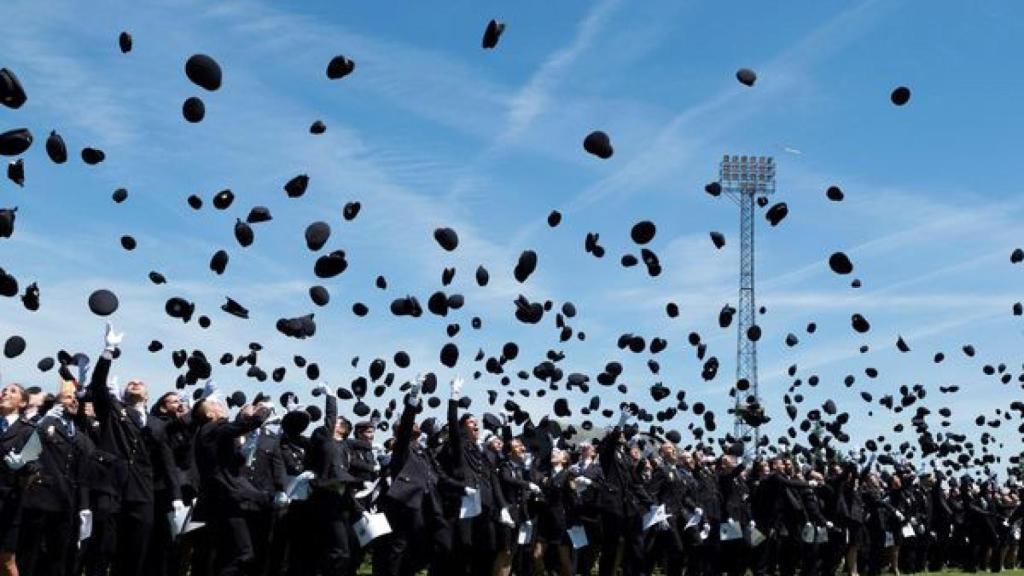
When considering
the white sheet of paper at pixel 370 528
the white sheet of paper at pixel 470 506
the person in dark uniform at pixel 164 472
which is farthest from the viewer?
the white sheet of paper at pixel 470 506

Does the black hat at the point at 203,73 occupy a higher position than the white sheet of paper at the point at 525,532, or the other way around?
the black hat at the point at 203,73

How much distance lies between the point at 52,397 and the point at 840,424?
1910 cm

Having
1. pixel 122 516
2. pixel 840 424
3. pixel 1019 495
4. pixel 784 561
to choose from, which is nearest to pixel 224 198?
pixel 122 516

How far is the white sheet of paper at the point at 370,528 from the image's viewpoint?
14938mm

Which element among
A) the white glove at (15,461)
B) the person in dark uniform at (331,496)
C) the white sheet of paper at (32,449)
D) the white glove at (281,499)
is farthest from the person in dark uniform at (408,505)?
the white glove at (15,461)

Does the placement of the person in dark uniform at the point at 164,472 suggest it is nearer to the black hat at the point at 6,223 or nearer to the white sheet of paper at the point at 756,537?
the black hat at the point at 6,223

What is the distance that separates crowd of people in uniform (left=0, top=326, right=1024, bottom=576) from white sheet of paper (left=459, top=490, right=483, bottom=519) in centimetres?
3

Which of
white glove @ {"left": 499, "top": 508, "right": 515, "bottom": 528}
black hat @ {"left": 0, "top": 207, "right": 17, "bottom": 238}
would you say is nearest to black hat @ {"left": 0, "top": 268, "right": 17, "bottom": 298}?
black hat @ {"left": 0, "top": 207, "right": 17, "bottom": 238}

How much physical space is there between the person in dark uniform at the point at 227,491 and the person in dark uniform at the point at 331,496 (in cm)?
66

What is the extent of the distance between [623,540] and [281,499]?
22.9 ft

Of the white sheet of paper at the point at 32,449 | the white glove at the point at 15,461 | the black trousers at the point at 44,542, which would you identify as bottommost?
the black trousers at the point at 44,542

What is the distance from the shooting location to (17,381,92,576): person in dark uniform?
1211 centimetres

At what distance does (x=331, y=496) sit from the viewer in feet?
46.6

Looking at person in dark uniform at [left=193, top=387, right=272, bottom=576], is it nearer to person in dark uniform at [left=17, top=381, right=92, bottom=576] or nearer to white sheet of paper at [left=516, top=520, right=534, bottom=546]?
person in dark uniform at [left=17, top=381, right=92, bottom=576]
